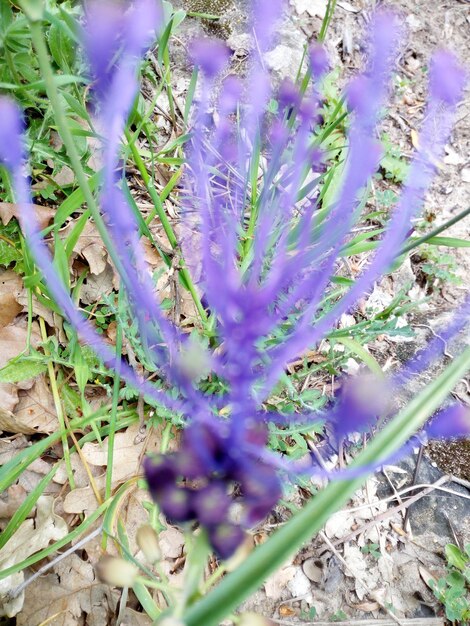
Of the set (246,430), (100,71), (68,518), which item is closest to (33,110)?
(100,71)

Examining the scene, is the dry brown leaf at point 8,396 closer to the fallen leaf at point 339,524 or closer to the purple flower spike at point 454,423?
the fallen leaf at point 339,524

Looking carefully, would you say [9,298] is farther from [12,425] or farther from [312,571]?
[312,571]

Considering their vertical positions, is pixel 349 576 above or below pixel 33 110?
below

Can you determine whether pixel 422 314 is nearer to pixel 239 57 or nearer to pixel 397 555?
pixel 397 555

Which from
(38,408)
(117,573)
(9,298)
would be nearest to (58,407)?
(38,408)

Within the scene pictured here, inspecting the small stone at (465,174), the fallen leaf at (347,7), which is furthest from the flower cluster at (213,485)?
the fallen leaf at (347,7)
